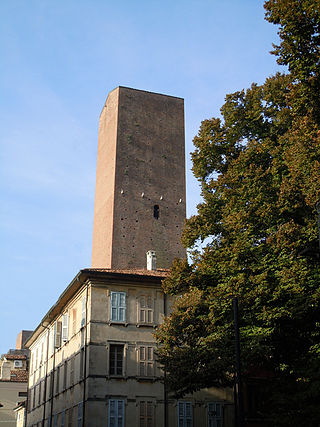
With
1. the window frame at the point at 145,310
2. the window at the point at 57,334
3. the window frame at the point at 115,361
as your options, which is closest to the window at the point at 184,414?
the window frame at the point at 115,361

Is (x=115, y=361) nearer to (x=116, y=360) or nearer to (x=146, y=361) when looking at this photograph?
(x=116, y=360)

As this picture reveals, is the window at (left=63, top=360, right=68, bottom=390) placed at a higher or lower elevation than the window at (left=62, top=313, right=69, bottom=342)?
lower

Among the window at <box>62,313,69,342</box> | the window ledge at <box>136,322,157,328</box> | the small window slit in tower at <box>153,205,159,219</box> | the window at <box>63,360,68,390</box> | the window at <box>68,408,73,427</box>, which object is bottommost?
the window at <box>68,408,73,427</box>

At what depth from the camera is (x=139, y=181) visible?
4625 centimetres

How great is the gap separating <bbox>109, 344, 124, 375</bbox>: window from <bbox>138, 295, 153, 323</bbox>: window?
5.33 feet

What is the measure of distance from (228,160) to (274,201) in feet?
10.9

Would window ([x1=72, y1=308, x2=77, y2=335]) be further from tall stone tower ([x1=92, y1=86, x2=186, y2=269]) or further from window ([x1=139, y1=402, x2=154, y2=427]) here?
tall stone tower ([x1=92, y1=86, x2=186, y2=269])

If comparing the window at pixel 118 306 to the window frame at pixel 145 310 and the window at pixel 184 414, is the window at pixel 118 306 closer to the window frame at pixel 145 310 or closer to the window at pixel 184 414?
the window frame at pixel 145 310

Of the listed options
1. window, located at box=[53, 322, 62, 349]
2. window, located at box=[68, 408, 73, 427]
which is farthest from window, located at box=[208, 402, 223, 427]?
window, located at box=[53, 322, 62, 349]

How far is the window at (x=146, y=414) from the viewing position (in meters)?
25.8

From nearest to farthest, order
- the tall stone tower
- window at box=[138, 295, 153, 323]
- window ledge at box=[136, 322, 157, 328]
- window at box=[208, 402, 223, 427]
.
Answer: window at box=[208, 402, 223, 427], window ledge at box=[136, 322, 157, 328], window at box=[138, 295, 153, 323], the tall stone tower

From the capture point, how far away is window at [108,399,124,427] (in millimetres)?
25328

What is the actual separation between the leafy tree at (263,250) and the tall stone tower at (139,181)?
21.5 m

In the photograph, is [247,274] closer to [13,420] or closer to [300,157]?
[300,157]
